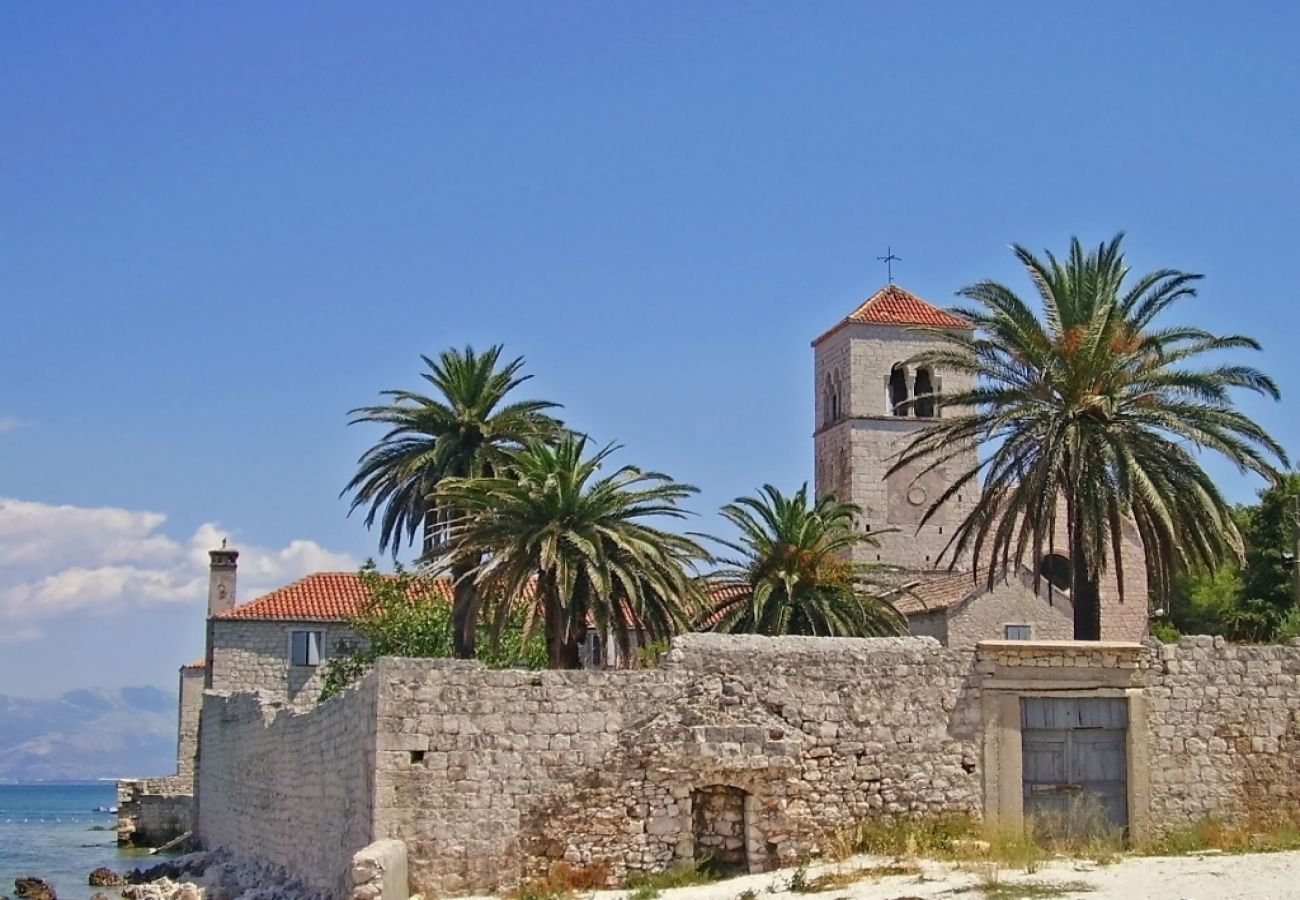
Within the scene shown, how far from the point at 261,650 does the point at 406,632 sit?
10.00 meters

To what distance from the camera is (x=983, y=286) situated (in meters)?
27.7

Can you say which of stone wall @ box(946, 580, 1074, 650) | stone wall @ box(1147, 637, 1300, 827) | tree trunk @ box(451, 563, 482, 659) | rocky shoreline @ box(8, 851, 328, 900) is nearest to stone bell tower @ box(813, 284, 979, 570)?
stone wall @ box(946, 580, 1074, 650)

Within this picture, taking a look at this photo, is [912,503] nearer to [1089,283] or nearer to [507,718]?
[1089,283]

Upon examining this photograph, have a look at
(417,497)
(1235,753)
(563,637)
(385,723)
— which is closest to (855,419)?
(417,497)

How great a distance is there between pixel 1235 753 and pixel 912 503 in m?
29.4

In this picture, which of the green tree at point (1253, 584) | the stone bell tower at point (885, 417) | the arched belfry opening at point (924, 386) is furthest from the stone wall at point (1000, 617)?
the arched belfry opening at point (924, 386)

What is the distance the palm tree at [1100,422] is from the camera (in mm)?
26453

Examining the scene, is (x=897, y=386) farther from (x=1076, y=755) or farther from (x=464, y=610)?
(x=1076, y=755)

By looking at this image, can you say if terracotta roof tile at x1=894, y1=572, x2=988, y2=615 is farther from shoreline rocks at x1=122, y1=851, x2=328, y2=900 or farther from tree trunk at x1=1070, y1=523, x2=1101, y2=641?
shoreline rocks at x1=122, y1=851, x2=328, y2=900

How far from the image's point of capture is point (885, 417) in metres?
54.4

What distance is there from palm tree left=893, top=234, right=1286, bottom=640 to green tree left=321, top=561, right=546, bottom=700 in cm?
1735

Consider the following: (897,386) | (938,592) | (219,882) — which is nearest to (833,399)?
(897,386)

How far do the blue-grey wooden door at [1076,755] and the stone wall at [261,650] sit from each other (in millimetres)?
30699

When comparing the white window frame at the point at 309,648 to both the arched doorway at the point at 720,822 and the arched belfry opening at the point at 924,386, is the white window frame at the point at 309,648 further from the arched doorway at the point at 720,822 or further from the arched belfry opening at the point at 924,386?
the arched doorway at the point at 720,822
